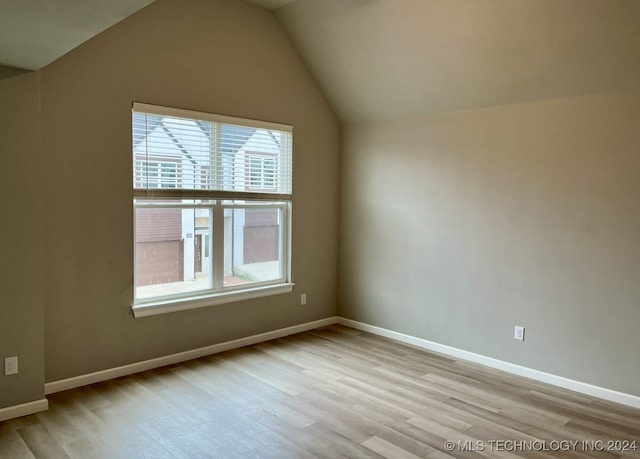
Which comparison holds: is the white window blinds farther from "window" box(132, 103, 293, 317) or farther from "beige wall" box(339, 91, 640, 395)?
"beige wall" box(339, 91, 640, 395)

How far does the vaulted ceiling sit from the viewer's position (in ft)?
7.46

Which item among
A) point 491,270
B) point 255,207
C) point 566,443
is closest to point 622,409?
point 566,443

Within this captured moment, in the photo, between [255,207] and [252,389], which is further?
[255,207]

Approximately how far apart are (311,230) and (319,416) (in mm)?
2335

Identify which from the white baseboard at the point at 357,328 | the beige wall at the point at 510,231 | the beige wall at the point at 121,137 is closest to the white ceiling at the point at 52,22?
the beige wall at the point at 121,137

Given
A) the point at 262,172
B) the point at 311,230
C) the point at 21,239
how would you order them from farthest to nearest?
the point at 311,230
the point at 262,172
the point at 21,239

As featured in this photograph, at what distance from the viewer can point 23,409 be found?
300 cm

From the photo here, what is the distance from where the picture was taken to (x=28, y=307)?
299cm

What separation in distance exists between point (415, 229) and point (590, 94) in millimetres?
1878

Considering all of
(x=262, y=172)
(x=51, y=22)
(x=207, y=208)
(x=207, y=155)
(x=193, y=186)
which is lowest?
(x=207, y=208)

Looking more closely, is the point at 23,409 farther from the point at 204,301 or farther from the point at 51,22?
the point at 51,22

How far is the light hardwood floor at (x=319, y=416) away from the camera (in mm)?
2658

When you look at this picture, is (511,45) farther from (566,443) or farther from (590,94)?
(566,443)

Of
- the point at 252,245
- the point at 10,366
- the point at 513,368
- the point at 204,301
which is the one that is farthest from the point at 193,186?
the point at 513,368
